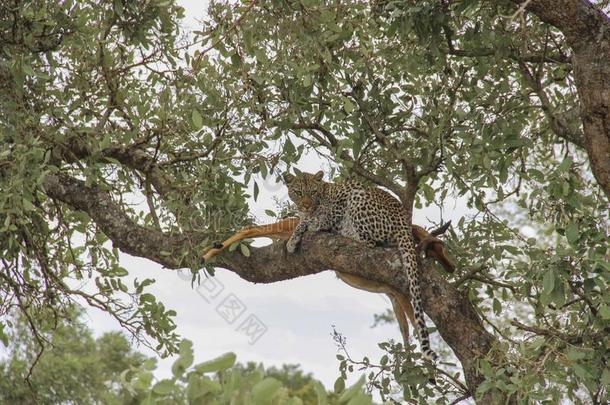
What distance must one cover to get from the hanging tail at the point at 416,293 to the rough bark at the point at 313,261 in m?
0.05

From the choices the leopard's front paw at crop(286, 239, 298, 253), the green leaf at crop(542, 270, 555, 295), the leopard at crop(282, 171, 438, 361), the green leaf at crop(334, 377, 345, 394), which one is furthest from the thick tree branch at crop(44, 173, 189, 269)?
the green leaf at crop(334, 377, 345, 394)

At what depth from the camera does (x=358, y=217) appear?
23.2 feet

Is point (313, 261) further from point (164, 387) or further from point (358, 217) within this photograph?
point (164, 387)

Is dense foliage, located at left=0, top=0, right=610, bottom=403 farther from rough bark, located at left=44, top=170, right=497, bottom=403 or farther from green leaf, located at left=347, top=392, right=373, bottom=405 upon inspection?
green leaf, located at left=347, top=392, right=373, bottom=405

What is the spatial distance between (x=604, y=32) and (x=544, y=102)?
87 cm

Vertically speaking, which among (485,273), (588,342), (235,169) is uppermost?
(235,169)

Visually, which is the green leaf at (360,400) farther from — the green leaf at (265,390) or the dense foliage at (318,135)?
the dense foliage at (318,135)

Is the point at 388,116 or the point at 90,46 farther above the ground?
the point at 90,46

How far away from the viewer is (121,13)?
21.4 feet

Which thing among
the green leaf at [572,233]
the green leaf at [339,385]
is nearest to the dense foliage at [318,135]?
the green leaf at [572,233]

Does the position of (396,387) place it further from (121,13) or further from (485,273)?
(121,13)

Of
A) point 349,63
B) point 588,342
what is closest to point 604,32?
point 588,342

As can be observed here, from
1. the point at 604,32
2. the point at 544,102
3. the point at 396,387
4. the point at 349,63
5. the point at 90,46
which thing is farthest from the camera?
the point at 90,46

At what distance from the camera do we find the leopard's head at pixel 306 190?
737 centimetres
